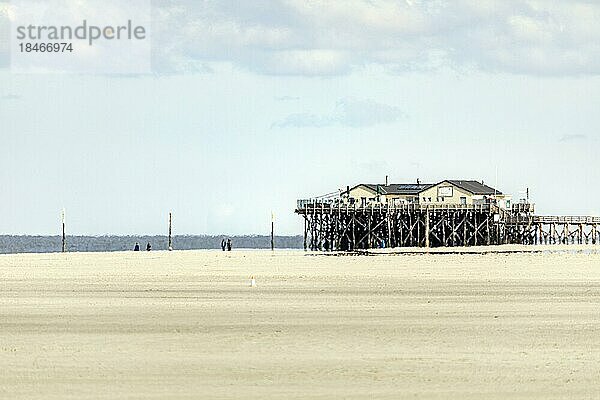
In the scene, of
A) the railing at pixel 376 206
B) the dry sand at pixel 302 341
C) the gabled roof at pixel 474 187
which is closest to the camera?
the dry sand at pixel 302 341

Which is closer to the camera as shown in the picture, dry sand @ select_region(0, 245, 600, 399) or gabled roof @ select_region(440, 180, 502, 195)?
dry sand @ select_region(0, 245, 600, 399)

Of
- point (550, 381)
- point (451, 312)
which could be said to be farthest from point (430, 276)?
point (550, 381)

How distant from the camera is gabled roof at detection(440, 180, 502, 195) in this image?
98.0 metres

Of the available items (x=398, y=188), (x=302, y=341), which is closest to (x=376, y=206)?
(x=398, y=188)

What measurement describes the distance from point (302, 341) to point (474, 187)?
84.5m

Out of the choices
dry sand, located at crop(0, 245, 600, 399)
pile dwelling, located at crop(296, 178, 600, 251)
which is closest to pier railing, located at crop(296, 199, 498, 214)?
pile dwelling, located at crop(296, 178, 600, 251)

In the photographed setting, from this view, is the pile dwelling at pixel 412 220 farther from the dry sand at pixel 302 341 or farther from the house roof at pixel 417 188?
the dry sand at pixel 302 341

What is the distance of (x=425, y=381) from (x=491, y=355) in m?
2.41

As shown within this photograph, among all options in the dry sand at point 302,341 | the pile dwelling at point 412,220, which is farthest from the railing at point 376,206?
the dry sand at point 302,341

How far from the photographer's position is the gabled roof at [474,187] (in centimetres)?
9800

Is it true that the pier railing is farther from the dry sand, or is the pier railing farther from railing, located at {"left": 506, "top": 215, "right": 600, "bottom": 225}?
the dry sand

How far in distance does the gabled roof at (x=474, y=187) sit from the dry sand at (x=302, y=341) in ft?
217

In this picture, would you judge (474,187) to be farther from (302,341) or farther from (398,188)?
(302,341)

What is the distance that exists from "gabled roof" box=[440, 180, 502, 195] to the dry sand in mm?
66033
